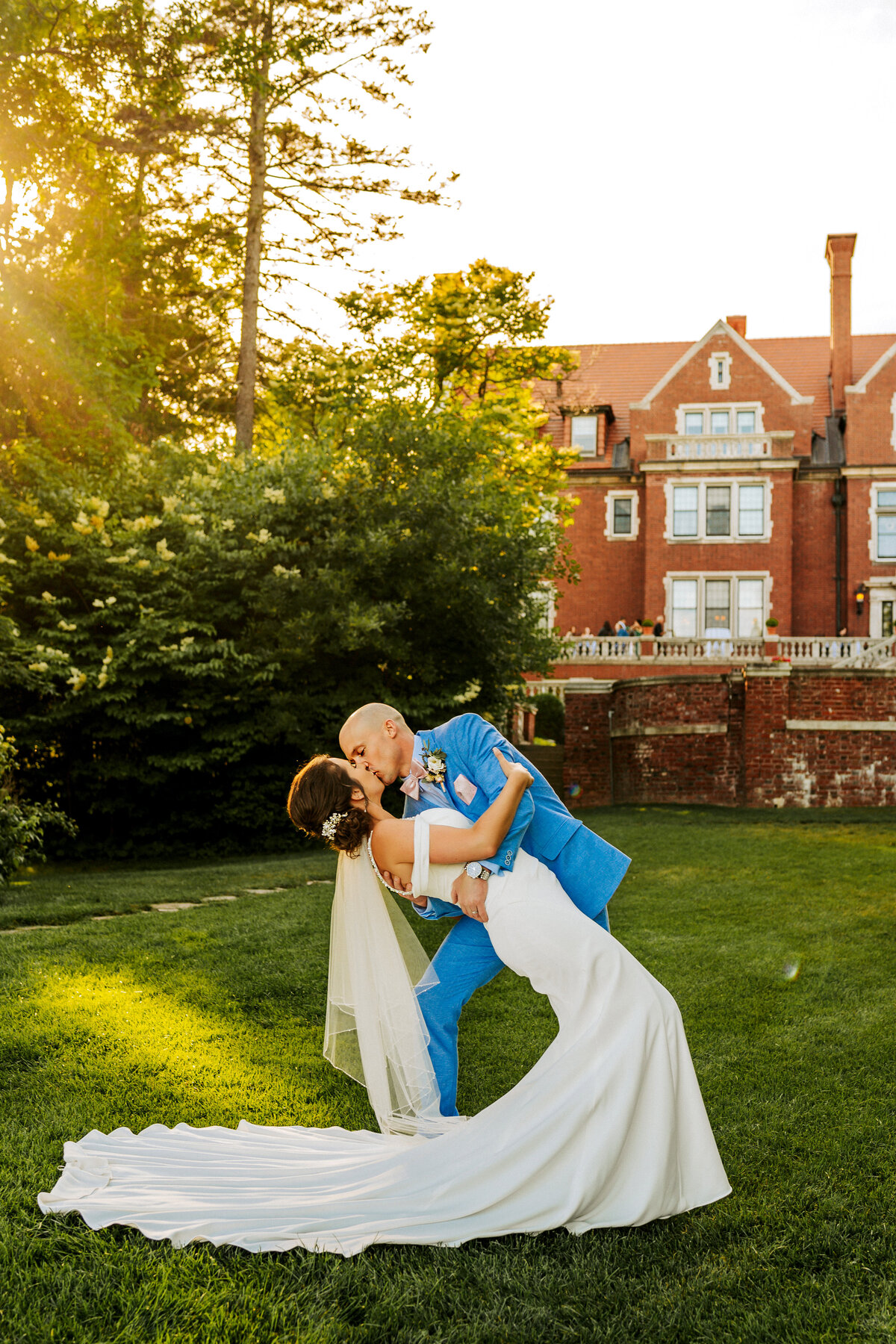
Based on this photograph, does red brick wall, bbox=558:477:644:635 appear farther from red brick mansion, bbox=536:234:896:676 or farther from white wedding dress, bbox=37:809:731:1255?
white wedding dress, bbox=37:809:731:1255

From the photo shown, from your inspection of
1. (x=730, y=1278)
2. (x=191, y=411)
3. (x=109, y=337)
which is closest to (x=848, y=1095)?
(x=730, y=1278)

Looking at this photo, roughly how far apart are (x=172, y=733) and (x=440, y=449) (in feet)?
19.3

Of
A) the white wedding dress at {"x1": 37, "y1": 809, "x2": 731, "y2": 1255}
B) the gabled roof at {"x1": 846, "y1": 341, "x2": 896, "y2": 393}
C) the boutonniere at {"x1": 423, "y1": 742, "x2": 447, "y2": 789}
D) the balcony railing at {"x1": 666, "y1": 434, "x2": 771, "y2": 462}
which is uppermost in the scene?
the gabled roof at {"x1": 846, "y1": 341, "x2": 896, "y2": 393}

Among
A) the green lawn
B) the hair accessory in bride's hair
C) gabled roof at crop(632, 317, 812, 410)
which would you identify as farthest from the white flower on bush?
A: gabled roof at crop(632, 317, 812, 410)

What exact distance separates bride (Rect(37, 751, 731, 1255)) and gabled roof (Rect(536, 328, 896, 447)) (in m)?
35.1

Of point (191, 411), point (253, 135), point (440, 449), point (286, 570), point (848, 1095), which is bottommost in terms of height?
point (848, 1095)

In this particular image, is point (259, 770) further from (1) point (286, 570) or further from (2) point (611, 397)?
(2) point (611, 397)

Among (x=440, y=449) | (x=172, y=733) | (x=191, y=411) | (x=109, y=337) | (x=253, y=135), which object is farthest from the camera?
(x=191, y=411)

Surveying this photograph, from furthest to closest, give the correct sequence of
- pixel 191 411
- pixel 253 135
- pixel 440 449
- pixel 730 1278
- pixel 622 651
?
pixel 622 651
pixel 191 411
pixel 253 135
pixel 440 449
pixel 730 1278

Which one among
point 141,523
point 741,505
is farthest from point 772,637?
point 141,523

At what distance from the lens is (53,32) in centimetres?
1670

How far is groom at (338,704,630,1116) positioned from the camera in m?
3.60

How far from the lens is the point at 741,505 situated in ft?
117

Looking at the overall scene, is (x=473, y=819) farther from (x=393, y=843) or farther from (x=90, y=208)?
(x=90, y=208)
